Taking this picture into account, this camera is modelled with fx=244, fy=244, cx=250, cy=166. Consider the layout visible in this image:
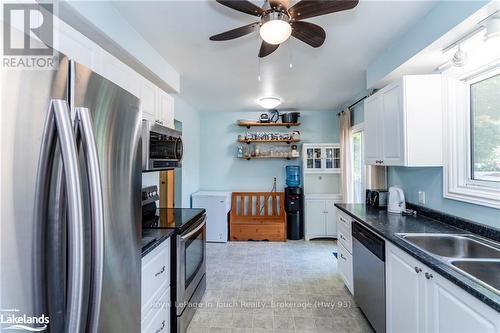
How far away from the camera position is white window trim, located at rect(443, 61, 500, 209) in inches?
74.0

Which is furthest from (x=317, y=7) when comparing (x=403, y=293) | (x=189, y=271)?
(x=189, y=271)

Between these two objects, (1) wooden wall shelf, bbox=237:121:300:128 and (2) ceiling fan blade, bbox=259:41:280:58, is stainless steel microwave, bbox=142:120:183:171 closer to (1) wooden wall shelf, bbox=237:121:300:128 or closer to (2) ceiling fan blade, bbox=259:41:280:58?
(2) ceiling fan blade, bbox=259:41:280:58

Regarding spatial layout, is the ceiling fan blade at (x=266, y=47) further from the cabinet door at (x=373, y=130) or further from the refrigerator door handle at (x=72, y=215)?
the refrigerator door handle at (x=72, y=215)

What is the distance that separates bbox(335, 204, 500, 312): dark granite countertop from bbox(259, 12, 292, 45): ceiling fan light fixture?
5.03 feet

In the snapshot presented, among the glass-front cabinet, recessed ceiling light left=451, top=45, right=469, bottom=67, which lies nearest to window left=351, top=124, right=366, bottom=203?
the glass-front cabinet

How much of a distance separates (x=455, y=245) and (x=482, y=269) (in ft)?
1.47

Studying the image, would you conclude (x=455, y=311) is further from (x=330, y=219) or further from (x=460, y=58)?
(x=330, y=219)

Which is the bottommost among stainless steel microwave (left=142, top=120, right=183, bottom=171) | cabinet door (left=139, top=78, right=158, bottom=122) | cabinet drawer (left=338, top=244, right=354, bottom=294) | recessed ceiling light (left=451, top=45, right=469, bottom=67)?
cabinet drawer (left=338, top=244, right=354, bottom=294)

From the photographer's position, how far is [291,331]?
208cm

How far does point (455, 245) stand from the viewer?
5.45 ft

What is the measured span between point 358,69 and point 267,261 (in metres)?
2.82

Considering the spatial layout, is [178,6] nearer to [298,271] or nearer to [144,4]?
[144,4]

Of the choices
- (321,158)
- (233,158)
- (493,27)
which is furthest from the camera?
(233,158)

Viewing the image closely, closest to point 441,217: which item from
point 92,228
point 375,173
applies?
point 375,173
